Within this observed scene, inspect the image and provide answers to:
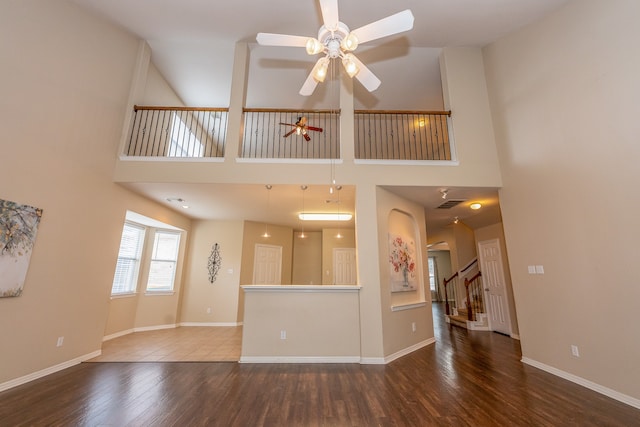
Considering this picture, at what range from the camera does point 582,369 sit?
3.04m

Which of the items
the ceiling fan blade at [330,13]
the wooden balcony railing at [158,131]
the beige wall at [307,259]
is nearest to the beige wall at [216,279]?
the beige wall at [307,259]

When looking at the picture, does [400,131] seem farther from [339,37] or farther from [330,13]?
[330,13]

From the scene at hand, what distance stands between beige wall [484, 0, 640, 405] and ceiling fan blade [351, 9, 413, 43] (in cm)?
246

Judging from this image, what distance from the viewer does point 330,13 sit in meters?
2.42

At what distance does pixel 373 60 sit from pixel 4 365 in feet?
22.8

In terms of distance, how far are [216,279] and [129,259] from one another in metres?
1.96

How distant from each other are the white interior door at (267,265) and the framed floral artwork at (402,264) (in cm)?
396

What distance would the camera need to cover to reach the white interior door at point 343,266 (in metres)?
7.86

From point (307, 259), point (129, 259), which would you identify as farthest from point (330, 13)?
point (307, 259)

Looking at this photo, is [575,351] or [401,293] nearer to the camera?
[575,351]

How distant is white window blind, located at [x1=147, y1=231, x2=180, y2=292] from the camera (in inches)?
244

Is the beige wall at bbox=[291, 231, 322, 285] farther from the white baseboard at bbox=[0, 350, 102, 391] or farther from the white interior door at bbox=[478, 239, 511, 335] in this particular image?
the white baseboard at bbox=[0, 350, 102, 391]

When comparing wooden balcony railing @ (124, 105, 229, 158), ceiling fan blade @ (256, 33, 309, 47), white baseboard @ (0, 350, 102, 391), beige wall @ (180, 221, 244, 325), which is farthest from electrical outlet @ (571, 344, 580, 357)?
white baseboard @ (0, 350, 102, 391)

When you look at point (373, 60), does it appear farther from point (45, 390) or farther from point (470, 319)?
point (45, 390)
